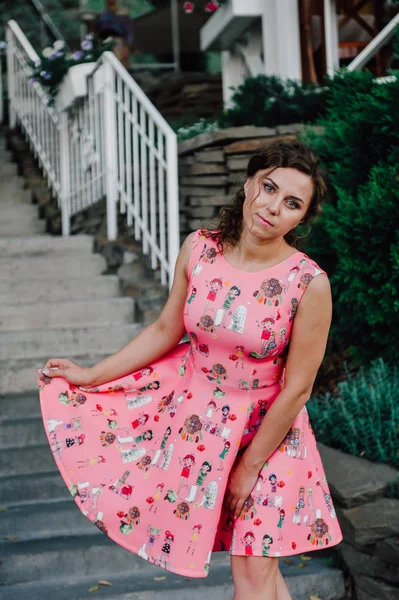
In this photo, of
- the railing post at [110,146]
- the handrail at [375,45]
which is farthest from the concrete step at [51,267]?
the handrail at [375,45]

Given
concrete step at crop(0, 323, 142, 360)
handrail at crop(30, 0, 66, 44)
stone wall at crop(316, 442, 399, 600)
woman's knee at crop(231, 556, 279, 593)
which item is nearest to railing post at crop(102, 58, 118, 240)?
concrete step at crop(0, 323, 142, 360)

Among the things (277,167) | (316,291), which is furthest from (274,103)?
(316,291)

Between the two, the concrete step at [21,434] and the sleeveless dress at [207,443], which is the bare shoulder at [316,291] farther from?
the concrete step at [21,434]

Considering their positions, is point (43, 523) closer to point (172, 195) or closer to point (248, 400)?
point (248, 400)

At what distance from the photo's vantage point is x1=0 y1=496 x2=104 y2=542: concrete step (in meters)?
3.69

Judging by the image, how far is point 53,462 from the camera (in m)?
4.20

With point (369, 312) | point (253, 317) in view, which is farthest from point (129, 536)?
point (369, 312)

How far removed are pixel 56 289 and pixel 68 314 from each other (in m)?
0.34

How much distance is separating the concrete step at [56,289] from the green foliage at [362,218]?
1.64 m

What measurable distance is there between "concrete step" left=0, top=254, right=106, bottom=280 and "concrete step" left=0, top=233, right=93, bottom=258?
7 cm

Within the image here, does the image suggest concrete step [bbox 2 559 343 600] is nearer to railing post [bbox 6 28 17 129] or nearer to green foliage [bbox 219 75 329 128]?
green foliage [bbox 219 75 329 128]

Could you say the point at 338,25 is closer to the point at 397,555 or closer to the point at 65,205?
the point at 65,205

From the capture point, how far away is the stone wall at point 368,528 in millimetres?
3215

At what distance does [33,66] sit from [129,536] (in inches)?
218
